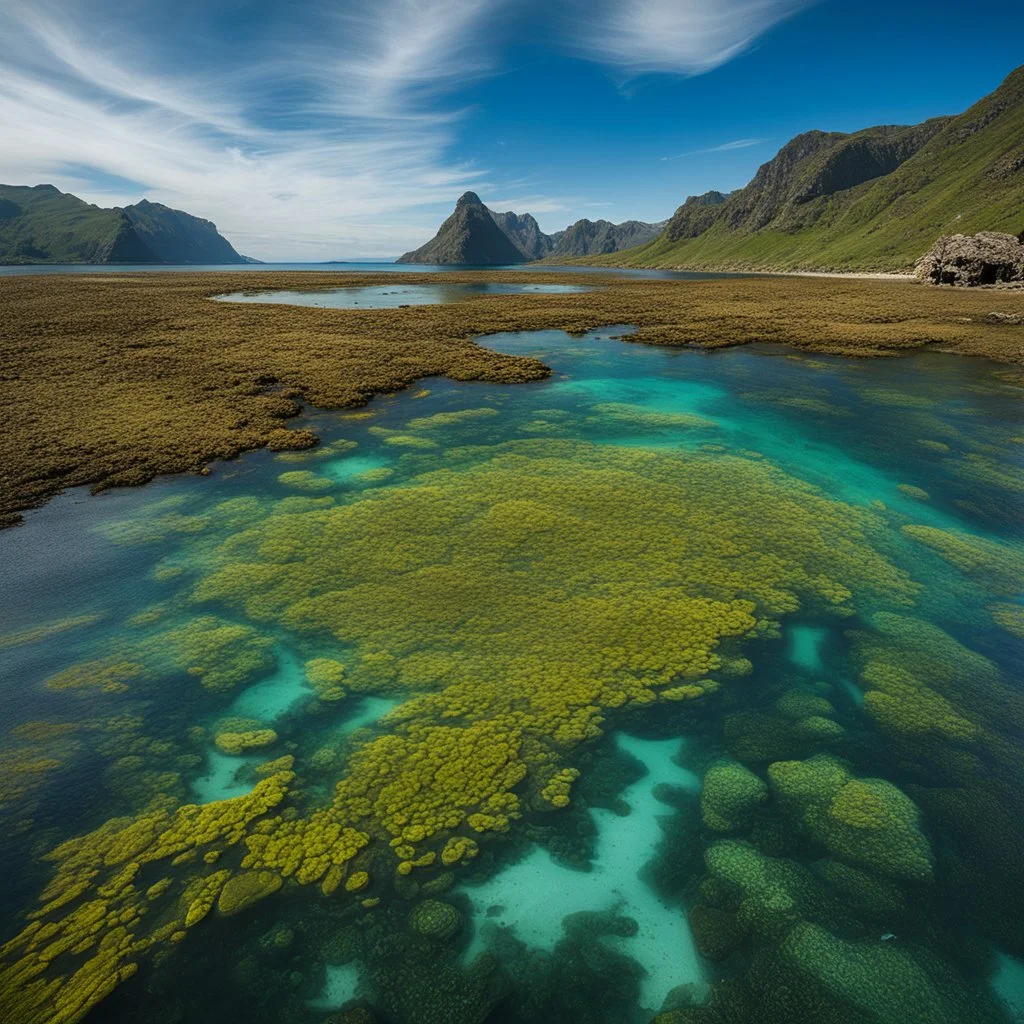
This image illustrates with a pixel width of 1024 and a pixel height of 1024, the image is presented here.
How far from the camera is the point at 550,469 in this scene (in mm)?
25203

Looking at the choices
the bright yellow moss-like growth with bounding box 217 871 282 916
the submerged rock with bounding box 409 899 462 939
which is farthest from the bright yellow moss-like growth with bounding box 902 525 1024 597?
the bright yellow moss-like growth with bounding box 217 871 282 916

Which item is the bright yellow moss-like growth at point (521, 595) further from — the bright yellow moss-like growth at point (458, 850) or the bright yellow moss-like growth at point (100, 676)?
the bright yellow moss-like growth at point (100, 676)

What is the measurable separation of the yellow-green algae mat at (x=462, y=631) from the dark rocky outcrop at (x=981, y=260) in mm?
114221

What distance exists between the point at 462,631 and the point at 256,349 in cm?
4635

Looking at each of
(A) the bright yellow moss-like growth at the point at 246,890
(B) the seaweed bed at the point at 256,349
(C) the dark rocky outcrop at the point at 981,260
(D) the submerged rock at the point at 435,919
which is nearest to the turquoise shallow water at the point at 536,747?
(D) the submerged rock at the point at 435,919

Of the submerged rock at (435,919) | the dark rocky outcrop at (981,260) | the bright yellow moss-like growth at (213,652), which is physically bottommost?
the submerged rock at (435,919)

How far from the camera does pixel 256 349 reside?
49906 millimetres

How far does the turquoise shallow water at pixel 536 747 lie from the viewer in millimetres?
7438

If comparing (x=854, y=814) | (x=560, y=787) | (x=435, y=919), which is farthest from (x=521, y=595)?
(x=854, y=814)

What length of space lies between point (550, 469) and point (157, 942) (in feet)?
67.7

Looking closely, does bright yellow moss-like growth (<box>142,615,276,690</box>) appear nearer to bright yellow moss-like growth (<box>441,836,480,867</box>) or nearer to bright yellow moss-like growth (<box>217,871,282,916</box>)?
bright yellow moss-like growth (<box>217,871,282,916</box>)

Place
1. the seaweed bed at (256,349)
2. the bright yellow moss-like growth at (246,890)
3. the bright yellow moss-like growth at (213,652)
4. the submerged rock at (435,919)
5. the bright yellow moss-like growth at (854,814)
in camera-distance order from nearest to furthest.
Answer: the submerged rock at (435,919)
the bright yellow moss-like growth at (246,890)
the bright yellow moss-like growth at (854,814)
the bright yellow moss-like growth at (213,652)
the seaweed bed at (256,349)

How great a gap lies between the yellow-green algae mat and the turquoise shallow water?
106mm

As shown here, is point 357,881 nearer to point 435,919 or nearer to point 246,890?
point 435,919
